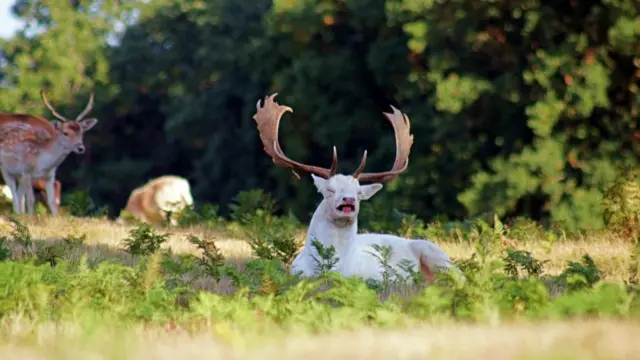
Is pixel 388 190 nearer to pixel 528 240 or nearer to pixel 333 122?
pixel 333 122

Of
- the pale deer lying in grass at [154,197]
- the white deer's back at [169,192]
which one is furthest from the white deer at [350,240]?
the white deer's back at [169,192]

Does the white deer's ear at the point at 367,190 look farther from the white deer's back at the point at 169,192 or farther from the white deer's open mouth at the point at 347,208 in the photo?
the white deer's back at the point at 169,192

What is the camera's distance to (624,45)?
96.8ft

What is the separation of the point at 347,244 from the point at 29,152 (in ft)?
34.0

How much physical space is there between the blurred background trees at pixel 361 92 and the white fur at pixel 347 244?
10117 millimetres

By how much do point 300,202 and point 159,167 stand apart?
1625 cm

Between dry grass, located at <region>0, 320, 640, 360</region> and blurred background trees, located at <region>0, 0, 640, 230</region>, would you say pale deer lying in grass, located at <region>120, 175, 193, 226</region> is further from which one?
dry grass, located at <region>0, 320, 640, 360</region>

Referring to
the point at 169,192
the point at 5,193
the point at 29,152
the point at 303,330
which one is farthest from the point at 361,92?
the point at 303,330

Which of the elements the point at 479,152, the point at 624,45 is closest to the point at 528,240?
the point at 624,45

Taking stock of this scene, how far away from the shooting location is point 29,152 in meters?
21.9

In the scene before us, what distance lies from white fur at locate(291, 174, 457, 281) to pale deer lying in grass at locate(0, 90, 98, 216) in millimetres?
9425

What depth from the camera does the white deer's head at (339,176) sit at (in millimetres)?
12500

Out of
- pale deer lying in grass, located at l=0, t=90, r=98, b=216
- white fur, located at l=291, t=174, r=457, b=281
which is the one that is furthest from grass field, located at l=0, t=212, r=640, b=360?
pale deer lying in grass, located at l=0, t=90, r=98, b=216

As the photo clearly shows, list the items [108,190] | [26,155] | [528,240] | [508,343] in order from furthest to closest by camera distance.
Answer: [108,190]
[26,155]
[528,240]
[508,343]
